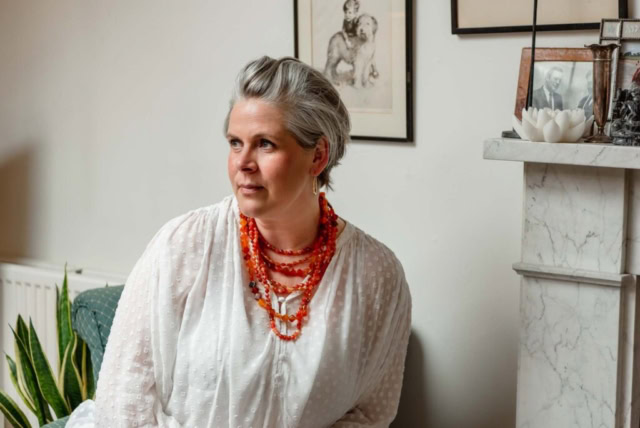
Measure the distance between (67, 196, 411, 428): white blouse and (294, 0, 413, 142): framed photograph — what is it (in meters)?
0.55

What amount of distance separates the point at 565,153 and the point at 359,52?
799 millimetres

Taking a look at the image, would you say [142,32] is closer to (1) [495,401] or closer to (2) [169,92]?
(2) [169,92]

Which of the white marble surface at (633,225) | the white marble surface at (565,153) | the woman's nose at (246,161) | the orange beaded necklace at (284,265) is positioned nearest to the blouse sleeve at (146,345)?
the orange beaded necklace at (284,265)

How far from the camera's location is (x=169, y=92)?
3072mm

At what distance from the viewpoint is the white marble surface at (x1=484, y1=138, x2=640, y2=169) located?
6.31 ft

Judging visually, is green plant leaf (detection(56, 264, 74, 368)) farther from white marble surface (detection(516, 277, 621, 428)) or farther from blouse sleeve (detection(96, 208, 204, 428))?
white marble surface (detection(516, 277, 621, 428))

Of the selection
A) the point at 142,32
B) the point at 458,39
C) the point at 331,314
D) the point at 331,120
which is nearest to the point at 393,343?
the point at 331,314

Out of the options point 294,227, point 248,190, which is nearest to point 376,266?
point 294,227

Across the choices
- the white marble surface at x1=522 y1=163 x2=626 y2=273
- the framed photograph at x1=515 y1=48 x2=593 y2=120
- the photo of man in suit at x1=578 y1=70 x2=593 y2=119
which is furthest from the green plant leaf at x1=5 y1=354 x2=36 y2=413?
the photo of man in suit at x1=578 y1=70 x2=593 y2=119

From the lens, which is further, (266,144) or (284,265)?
(284,265)

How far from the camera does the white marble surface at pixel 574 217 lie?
6.71 ft

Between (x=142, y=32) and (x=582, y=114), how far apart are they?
5.34 ft

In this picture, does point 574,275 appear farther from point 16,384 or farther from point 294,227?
point 16,384

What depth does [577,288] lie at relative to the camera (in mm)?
2123
